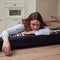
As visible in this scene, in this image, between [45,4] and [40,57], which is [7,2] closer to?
[45,4]

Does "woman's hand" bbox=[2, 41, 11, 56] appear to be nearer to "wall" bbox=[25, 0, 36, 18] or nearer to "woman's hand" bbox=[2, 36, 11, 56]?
"woman's hand" bbox=[2, 36, 11, 56]

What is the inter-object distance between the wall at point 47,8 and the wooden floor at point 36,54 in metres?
2.71

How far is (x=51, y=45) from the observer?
55.9 inches

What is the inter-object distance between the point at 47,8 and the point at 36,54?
9.87 ft

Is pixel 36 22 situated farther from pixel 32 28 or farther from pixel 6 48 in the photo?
pixel 6 48

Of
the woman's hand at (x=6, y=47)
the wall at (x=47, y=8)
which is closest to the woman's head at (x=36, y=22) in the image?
the woman's hand at (x=6, y=47)

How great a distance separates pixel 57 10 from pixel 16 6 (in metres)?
1.10

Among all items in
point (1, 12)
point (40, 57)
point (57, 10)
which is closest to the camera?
point (40, 57)

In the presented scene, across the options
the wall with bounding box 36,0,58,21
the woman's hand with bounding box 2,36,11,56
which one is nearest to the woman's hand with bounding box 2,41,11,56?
the woman's hand with bounding box 2,36,11,56

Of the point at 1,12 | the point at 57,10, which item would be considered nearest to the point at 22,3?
the point at 1,12

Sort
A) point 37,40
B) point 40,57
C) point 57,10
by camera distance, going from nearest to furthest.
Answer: point 40,57
point 37,40
point 57,10

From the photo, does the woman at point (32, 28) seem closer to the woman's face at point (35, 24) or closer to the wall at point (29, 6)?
the woman's face at point (35, 24)

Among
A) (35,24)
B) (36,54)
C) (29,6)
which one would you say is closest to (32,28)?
(35,24)

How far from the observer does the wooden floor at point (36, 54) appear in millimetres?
1135
